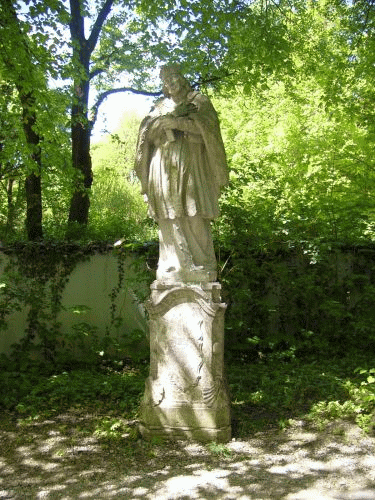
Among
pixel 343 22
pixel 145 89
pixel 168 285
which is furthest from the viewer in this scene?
pixel 145 89

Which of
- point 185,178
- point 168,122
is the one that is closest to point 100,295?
point 185,178

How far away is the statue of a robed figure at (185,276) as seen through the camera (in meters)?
5.18

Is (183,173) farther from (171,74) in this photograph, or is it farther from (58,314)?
(58,314)

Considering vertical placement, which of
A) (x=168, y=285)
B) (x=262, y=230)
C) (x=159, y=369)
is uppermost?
(x=262, y=230)

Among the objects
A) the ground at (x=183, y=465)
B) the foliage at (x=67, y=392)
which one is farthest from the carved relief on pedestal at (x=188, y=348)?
the foliage at (x=67, y=392)

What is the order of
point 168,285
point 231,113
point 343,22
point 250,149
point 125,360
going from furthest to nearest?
point 231,113
point 250,149
point 343,22
point 125,360
point 168,285

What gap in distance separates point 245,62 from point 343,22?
6.32ft

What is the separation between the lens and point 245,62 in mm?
9570

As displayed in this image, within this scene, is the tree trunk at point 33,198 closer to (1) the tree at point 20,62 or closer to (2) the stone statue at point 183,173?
(1) the tree at point 20,62

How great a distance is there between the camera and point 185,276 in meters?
5.30

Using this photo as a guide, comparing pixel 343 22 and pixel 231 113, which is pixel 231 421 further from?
pixel 231 113

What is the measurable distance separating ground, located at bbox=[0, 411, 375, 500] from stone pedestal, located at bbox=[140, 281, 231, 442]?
0.17 metres

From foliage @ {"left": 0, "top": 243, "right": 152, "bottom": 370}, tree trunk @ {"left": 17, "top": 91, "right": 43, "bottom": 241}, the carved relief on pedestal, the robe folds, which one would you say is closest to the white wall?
foliage @ {"left": 0, "top": 243, "right": 152, "bottom": 370}

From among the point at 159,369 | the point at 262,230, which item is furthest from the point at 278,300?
the point at 159,369
